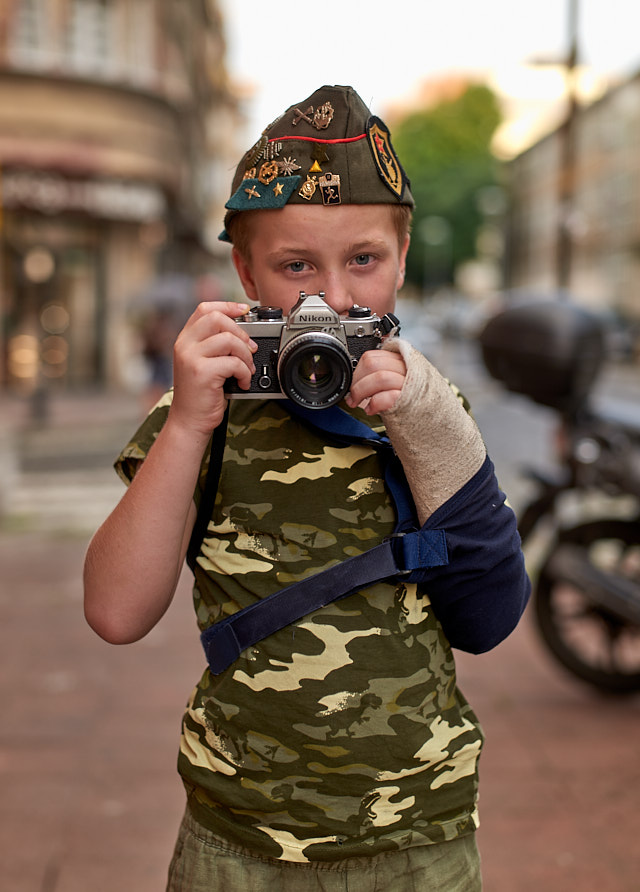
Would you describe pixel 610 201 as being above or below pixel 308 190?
above

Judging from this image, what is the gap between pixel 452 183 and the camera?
183 ft

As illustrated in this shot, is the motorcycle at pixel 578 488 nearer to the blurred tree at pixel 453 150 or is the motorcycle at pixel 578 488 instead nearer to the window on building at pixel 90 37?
the window on building at pixel 90 37

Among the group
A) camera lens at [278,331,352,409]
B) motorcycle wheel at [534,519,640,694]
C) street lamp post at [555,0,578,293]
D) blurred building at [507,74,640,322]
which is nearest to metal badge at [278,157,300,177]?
camera lens at [278,331,352,409]

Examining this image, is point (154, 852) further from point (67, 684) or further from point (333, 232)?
point (333, 232)

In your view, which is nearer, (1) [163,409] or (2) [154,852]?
(1) [163,409]

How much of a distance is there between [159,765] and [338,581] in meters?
2.29

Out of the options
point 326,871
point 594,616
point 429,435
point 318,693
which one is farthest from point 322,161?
point 594,616

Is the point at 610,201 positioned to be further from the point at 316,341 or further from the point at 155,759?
the point at 316,341

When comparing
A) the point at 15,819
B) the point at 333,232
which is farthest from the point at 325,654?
the point at 15,819

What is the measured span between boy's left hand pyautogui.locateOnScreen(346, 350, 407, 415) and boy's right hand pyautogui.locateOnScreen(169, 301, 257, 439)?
0.55ft

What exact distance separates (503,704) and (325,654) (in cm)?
276

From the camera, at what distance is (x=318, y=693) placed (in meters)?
1.55

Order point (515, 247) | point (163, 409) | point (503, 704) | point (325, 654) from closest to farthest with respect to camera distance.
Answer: point (325, 654) < point (163, 409) < point (503, 704) < point (515, 247)

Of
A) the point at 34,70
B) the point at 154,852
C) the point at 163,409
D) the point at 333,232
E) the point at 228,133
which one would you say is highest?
the point at 228,133
